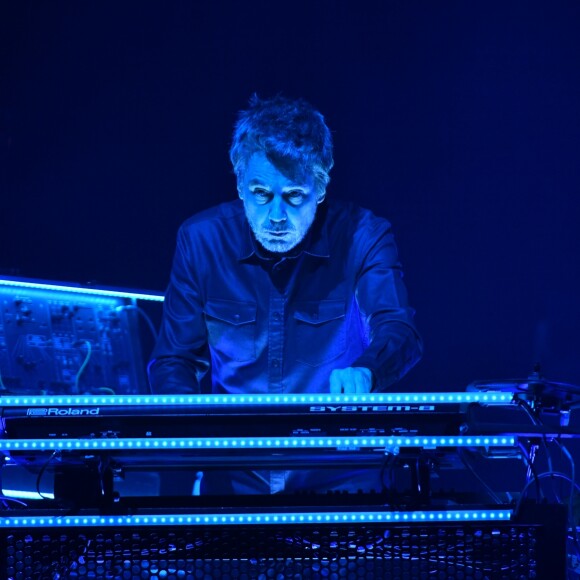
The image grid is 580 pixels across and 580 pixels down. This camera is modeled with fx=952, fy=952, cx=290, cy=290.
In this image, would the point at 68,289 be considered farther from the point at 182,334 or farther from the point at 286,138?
the point at 286,138

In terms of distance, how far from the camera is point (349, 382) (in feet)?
7.34

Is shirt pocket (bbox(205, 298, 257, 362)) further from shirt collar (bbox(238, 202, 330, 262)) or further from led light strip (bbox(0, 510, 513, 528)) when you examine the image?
led light strip (bbox(0, 510, 513, 528))

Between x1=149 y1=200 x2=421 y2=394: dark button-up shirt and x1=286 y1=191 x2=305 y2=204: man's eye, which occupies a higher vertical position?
x1=286 y1=191 x2=305 y2=204: man's eye

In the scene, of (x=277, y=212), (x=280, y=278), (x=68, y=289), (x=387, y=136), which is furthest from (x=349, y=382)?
(x=387, y=136)

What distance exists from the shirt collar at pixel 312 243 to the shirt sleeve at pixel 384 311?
0.14 m

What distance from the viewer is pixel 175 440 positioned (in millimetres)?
1842

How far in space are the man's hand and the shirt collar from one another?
1.16 metres

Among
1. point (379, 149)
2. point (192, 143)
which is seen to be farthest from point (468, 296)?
point (192, 143)

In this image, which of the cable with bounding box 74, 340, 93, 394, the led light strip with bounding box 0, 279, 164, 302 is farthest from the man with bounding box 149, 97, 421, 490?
the cable with bounding box 74, 340, 93, 394

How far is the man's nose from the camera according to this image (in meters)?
3.14

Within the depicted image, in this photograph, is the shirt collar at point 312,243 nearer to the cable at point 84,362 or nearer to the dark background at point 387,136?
the cable at point 84,362

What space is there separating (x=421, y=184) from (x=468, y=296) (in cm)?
58

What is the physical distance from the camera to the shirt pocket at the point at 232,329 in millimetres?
3275

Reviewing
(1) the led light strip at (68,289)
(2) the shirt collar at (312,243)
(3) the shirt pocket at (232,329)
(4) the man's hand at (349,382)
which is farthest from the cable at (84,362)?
(4) the man's hand at (349,382)
